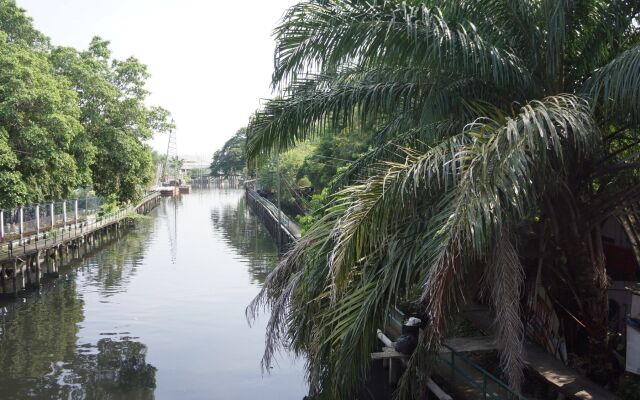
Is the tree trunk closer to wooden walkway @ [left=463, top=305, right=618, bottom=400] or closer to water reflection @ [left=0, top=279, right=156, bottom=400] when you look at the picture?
wooden walkway @ [left=463, top=305, right=618, bottom=400]

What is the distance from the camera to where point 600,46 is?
7.91 metres

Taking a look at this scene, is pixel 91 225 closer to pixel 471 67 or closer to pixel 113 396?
pixel 113 396

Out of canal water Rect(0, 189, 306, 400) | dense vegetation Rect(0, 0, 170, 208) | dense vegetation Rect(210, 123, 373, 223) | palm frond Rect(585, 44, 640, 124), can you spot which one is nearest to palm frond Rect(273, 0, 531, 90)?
palm frond Rect(585, 44, 640, 124)

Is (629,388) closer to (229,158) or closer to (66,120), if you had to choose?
(66,120)

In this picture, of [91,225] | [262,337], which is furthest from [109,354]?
[91,225]

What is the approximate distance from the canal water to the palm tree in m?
8.25

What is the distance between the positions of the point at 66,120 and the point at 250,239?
2254 cm

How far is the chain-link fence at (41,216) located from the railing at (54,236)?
0.33 m

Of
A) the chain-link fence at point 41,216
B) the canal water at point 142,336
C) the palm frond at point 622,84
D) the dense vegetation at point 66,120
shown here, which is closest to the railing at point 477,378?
the palm frond at point 622,84

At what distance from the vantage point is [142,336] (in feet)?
63.9

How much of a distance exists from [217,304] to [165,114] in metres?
21.5

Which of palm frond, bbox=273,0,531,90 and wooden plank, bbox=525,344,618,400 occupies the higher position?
palm frond, bbox=273,0,531,90

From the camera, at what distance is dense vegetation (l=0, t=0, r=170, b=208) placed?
79.6 feet

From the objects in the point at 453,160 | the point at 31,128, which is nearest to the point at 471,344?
the point at 453,160
